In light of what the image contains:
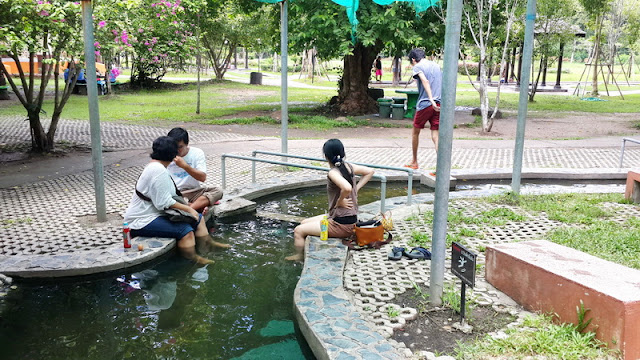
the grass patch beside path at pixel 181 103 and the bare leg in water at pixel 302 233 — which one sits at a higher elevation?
the grass patch beside path at pixel 181 103

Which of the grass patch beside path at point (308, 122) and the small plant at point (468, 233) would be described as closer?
the small plant at point (468, 233)

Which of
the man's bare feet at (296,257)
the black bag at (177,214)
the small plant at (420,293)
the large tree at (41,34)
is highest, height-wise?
the large tree at (41,34)

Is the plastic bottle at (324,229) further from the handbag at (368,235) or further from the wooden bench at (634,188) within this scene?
the wooden bench at (634,188)

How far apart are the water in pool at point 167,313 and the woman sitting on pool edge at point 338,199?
0.34 m

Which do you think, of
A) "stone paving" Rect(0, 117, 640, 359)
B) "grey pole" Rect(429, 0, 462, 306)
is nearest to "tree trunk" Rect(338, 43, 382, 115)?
→ "stone paving" Rect(0, 117, 640, 359)

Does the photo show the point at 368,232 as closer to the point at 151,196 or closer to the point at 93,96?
the point at 151,196

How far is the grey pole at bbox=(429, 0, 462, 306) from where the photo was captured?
397cm

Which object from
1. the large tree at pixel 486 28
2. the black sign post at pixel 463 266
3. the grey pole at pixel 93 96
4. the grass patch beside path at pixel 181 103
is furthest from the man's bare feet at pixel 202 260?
the grass patch beside path at pixel 181 103

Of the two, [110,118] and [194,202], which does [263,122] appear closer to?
[110,118]

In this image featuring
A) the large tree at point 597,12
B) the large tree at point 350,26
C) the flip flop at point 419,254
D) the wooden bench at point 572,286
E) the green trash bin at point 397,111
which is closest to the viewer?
the wooden bench at point 572,286

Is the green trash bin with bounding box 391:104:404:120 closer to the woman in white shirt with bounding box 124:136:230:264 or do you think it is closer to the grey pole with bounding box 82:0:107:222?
the grey pole with bounding box 82:0:107:222

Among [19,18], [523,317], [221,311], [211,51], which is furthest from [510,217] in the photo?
[211,51]

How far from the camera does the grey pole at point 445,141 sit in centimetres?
397

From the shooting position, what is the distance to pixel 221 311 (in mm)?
4898
